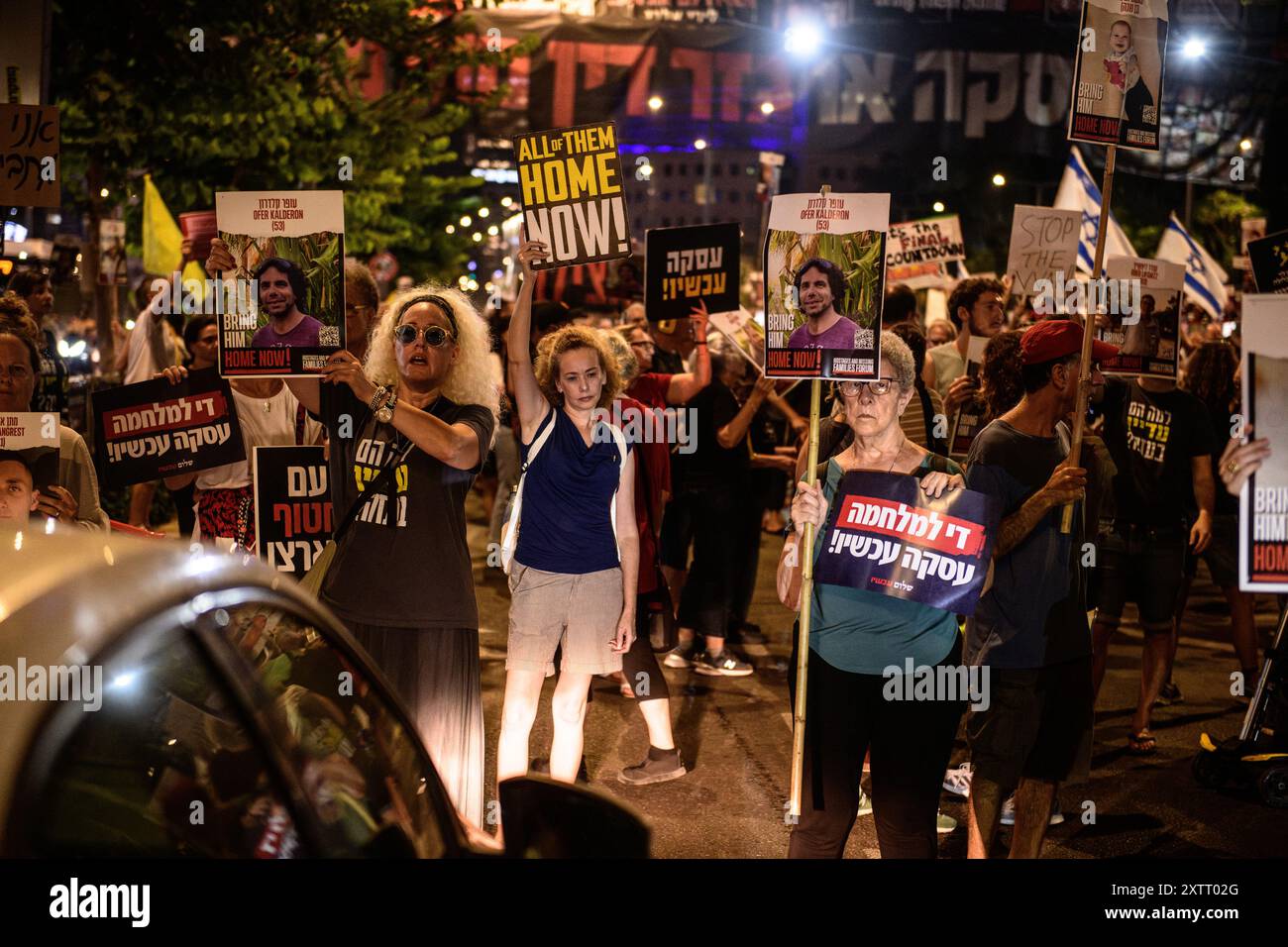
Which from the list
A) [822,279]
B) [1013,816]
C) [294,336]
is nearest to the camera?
[822,279]

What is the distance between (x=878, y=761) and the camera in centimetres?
443

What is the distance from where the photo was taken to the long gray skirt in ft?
15.8

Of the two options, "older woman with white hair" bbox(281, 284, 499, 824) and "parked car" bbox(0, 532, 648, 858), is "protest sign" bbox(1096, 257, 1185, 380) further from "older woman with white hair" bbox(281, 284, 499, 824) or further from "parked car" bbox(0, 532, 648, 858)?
"parked car" bbox(0, 532, 648, 858)

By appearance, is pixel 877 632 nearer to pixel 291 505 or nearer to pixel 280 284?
pixel 280 284

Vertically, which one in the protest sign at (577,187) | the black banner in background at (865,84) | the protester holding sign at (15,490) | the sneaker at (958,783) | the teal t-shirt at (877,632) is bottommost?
the sneaker at (958,783)

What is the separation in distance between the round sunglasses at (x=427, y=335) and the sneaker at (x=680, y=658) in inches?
174

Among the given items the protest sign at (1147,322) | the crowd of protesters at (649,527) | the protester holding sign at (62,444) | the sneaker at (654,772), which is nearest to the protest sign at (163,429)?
the crowd of protesters at (649,527)

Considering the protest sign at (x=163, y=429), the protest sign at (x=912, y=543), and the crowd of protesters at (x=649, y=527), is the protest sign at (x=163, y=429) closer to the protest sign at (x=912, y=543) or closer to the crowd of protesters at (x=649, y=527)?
the crowd of protesters at (x=649, y=527)

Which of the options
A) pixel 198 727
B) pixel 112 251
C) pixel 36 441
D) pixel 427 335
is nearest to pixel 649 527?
pixel 427 335

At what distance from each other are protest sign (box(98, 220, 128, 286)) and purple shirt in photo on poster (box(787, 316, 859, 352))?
35.1ft

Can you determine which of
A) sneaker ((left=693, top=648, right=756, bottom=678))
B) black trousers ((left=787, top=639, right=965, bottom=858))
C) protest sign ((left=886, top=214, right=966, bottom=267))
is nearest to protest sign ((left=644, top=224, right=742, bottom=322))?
sneaker ((left=693, top=648, right=756, bottom=678))

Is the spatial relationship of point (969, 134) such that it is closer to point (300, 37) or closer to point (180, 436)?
point (300, 37)

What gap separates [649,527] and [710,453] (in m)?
2.02

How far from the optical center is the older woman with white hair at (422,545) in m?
4.82
